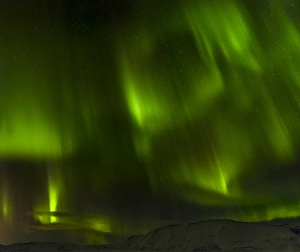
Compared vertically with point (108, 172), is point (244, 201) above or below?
below

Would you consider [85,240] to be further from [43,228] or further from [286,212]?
[286,212]

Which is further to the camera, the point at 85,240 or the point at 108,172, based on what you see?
the point at 108,172

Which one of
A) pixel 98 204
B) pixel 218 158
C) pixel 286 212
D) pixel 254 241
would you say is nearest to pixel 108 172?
pixel 98 204

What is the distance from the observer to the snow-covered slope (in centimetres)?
3911

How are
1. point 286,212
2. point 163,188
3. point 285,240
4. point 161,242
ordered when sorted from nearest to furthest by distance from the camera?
point 286,212, point 163,188, point 285,240, point 161,242

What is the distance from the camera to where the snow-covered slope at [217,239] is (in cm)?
3911

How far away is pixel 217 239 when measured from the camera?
50.8 metres

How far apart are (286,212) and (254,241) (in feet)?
66.1

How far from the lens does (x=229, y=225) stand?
53.5 m

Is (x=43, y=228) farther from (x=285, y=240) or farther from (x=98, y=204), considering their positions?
(x=285, y=240)

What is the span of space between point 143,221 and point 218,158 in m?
6.75

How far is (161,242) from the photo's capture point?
5200cm

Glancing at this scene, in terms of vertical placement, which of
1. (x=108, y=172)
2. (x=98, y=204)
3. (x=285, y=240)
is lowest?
(x=285, y=240)

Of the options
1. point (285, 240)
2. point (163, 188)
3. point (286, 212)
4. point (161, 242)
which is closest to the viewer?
point (286, 212)
